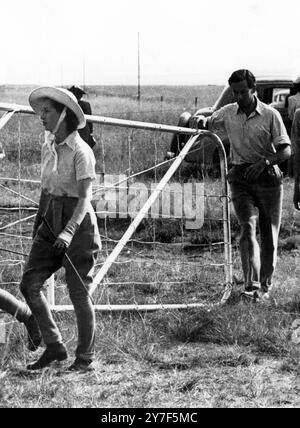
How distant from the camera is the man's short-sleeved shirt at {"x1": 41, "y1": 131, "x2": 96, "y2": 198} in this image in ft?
16.5

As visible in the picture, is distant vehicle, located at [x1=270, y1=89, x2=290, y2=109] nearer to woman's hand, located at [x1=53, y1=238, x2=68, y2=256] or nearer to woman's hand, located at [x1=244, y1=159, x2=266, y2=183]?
woman's hand, located at [x1=244, y1=159, x2=266, y2=183]

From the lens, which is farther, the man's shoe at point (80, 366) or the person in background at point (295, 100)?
the person in background at point (295, 100)

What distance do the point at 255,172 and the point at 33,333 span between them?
221 centimetres

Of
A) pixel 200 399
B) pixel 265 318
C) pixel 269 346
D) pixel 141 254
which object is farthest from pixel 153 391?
pixel 141 254

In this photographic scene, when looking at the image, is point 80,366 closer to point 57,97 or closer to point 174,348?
point 174,348

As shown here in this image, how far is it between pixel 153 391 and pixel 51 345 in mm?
657

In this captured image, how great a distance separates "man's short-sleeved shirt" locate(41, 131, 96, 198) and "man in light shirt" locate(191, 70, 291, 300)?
199cm

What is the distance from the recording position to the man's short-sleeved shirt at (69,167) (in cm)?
504

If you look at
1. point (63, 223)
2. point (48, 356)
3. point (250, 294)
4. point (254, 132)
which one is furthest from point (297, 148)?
point (48, 356)

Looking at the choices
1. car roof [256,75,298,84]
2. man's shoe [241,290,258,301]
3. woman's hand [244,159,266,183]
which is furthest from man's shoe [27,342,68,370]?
car roof [256,75,298,84]

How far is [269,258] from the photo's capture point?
23.1 feet

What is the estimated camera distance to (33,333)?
5426 mm

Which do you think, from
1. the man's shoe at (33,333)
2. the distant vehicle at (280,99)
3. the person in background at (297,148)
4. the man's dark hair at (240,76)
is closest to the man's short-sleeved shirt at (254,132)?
the man's dark hair at (240,76)

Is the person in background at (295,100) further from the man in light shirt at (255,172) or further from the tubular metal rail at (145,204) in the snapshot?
the tubular metal rail at (145,204)
